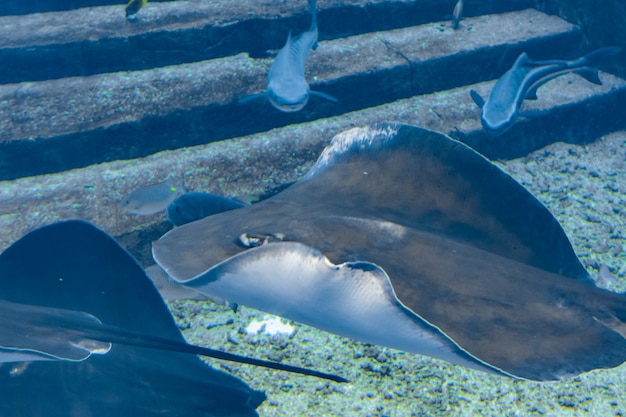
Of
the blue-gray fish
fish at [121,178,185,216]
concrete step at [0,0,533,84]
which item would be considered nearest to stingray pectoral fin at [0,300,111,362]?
fish at [121,178,185,216]

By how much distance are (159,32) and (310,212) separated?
3.77 meters

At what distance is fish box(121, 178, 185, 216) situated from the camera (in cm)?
321

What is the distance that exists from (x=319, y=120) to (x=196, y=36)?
5.54 ft

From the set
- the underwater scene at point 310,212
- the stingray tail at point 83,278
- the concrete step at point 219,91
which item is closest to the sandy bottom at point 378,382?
the underwater scene at point 310,212

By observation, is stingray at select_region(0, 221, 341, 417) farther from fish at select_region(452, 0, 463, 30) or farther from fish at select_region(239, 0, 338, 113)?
fish at select_region(452, 0, 463, 30)

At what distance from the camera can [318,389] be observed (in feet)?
7.77

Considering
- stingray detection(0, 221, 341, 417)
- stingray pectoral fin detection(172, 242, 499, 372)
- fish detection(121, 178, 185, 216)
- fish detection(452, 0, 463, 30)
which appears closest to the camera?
stingray pectoral fin detection(172, 242, 499, 372)

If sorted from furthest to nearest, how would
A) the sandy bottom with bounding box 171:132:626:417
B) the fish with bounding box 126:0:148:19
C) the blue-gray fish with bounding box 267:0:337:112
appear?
the fish with bounding box 126:0:148:19, the blue-gray fish with bounding box 267:0:337:112, the sandy bottom with bounding box 171:132:626:417

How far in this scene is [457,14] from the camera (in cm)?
557

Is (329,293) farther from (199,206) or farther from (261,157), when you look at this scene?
(261,157)

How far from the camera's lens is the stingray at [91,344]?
5.48ft

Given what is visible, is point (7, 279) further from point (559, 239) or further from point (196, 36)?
point (196, 36)

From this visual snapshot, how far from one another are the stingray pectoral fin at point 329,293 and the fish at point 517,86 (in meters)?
3.12

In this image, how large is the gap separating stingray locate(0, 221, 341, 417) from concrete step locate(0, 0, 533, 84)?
3.35 metres
